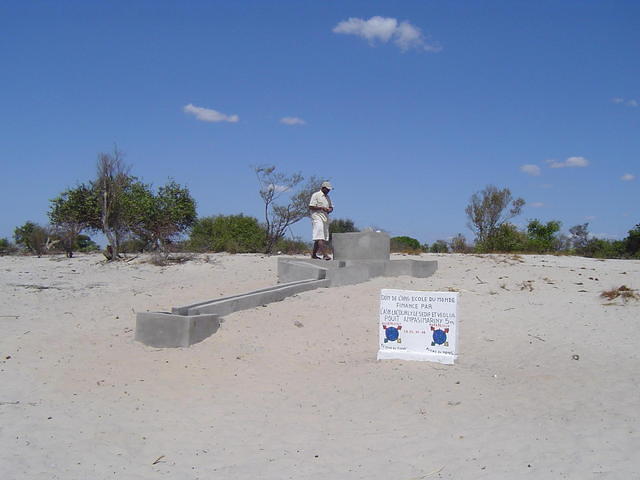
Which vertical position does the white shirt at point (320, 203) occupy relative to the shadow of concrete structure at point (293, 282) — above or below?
above

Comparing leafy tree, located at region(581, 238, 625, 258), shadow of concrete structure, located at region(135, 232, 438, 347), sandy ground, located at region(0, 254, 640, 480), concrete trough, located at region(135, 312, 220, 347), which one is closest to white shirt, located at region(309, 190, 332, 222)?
shadow of concrete structure, located at region(135, 232, 438, 347)

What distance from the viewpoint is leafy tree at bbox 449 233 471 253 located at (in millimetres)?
22953

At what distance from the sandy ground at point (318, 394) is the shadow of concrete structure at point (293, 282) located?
0.67 feet

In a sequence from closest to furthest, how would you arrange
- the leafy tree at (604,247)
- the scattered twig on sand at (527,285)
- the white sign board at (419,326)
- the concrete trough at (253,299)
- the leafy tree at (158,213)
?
1. the white sign board at (419,326)
2. the concrete trough at (253,299)
3. the scattered twig on sand at (527,285)
4. the leafy tree at (158,213)
5. the leafy tree at (604,247)

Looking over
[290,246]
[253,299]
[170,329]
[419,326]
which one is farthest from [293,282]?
[290,246]

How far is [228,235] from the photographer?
23.9 meters

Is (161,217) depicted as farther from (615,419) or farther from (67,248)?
(615,419)

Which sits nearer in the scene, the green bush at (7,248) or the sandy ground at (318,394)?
the sandy ground at (318,394)

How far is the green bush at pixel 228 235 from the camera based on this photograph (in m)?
21.1

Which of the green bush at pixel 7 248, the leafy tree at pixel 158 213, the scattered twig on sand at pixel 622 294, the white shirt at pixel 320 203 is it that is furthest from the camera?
the green bush at pixel 7 248

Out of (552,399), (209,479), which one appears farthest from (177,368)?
(552,399)

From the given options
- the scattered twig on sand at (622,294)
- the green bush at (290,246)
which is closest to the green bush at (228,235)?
the green bush at (290,246)

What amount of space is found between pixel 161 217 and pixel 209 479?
1753cm

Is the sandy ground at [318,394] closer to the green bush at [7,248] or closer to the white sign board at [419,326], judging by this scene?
the white sign board at [419,326]
